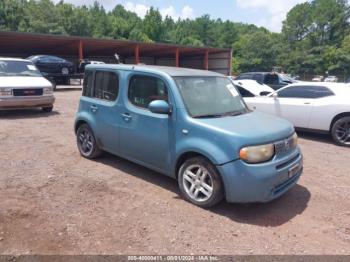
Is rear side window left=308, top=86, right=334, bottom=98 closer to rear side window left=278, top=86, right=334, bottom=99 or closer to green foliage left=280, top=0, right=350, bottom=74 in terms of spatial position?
rear side window left=278, top=86, right=334, bottom=99

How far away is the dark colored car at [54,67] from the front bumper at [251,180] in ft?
59.2

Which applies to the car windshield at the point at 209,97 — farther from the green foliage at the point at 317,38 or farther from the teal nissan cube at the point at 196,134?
the green foliage at the point at 317,38

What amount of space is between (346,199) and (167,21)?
4213 inches

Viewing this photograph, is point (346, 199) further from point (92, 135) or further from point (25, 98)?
point (25, 98)

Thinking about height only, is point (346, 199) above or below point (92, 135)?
below

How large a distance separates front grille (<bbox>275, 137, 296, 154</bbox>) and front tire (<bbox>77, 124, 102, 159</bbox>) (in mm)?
3180

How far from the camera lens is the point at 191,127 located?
4.04 m

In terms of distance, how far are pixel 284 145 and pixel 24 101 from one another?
831cm

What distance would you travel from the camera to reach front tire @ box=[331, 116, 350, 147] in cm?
762

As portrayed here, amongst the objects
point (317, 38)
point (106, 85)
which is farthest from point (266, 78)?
point (317, 38)

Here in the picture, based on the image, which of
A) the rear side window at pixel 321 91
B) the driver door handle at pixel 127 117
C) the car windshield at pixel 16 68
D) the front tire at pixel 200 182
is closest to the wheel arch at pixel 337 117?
the rear side window at pixel 321 91

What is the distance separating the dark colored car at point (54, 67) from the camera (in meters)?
19.7

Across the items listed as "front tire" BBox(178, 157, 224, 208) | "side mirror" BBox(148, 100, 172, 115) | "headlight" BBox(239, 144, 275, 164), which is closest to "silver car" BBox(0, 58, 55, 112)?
"side mirror" BBox(148, 100, 172, 115)

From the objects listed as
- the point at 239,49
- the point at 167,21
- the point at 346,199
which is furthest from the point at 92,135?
the point at 167,21
